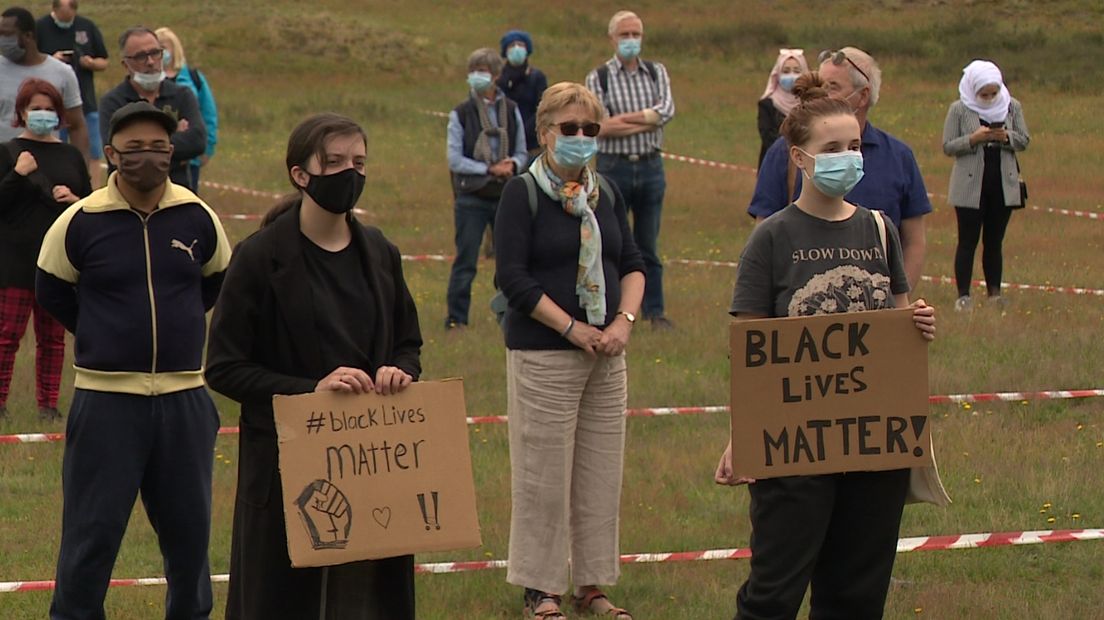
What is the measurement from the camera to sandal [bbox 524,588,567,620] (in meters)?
6.91

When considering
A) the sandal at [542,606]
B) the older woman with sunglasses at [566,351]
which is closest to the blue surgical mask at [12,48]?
the older woman with sunglasses at [566,351]

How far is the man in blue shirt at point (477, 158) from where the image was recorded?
13.2 m

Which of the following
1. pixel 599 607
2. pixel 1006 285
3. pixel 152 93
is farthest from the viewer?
pixel 1006 285

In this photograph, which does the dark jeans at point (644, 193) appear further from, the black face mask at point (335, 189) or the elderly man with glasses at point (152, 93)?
the black face mask at point (335, 189)

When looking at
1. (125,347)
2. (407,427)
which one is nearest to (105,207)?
(125,347)

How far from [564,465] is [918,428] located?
5.52 feet

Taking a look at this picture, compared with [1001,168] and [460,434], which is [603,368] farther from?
[1001,168]

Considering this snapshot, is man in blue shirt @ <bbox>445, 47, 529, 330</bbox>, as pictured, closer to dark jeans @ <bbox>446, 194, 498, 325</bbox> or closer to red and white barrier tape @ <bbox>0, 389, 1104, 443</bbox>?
dark jeans @ <bbox>446, 194, 498, 325</bbox>

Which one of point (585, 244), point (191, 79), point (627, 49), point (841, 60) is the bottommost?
point (585, 244)

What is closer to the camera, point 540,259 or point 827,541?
point 827,541

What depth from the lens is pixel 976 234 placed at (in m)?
14.2

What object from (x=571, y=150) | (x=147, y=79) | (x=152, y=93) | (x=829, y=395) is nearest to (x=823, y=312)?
(x=829, y=395)

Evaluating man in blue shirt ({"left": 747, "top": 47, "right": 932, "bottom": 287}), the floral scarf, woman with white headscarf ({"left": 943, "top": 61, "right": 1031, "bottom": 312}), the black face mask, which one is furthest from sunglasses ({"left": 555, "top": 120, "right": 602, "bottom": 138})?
woman with white headscarf ({"left": 943, "top": 61, "right": 1031, "bottom": 312})

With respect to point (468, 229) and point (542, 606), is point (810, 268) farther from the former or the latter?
point (468, 229)
